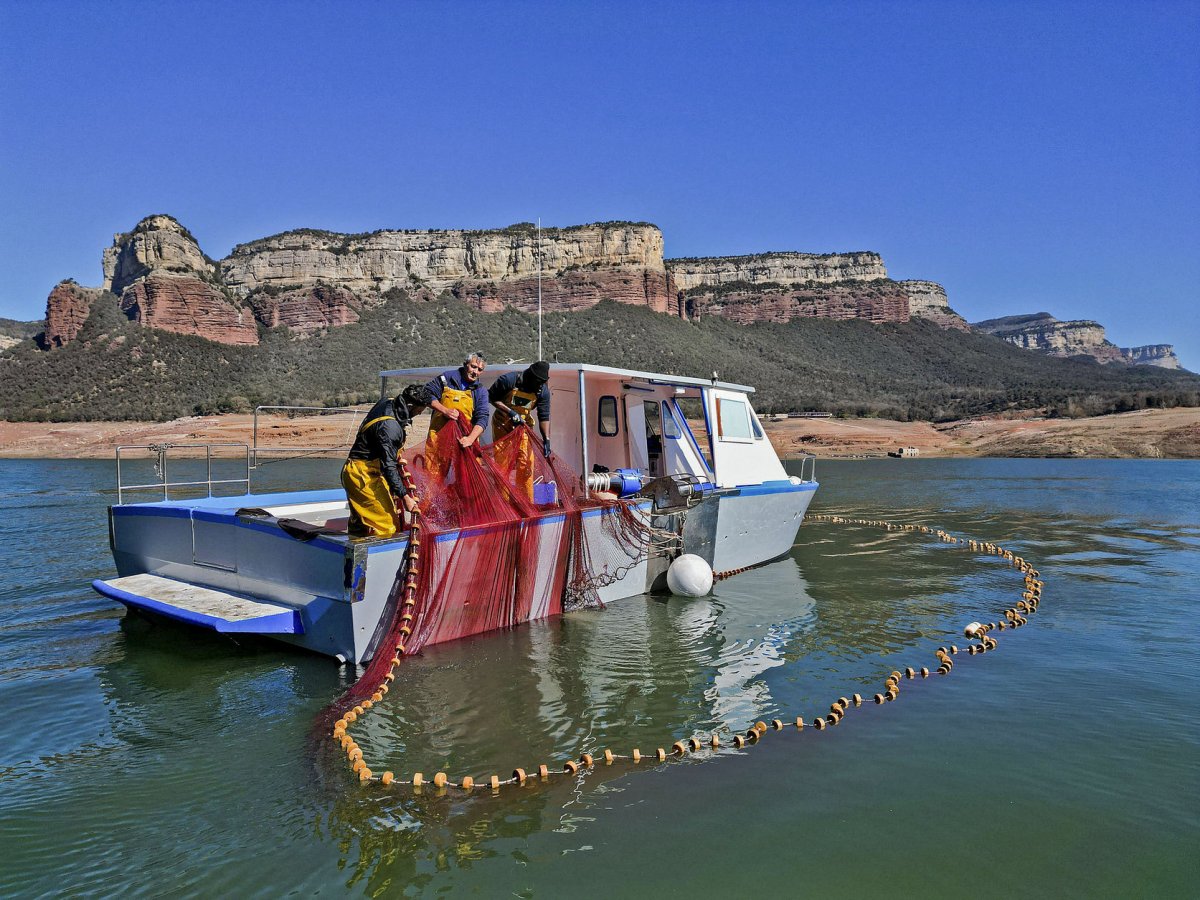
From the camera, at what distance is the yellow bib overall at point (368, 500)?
24.1 feet

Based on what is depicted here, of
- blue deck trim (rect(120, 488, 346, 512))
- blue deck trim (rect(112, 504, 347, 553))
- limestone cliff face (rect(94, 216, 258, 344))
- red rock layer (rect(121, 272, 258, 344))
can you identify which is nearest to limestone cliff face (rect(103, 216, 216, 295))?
limestone cliff face (rect(94, 216, 258, 344))

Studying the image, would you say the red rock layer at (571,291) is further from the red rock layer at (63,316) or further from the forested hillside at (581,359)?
the red rock layer at (63,316)

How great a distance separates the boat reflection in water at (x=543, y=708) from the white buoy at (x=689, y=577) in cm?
38

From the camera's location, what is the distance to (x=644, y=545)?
10.5 metres

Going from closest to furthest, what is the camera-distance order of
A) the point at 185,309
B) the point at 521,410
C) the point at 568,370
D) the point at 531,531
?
1. the point at 531,531
2. the point at 521,410
3. the point at 568,370
4. the point at 185,309

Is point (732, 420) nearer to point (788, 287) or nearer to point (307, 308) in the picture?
point (307, 308)

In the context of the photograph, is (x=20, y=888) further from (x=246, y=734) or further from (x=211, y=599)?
(x=211, y=599)

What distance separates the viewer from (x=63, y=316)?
83.5 meters

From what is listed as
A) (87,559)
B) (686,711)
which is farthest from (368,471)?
(87,559)

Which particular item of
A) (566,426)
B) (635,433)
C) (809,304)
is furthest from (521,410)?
(809,304)

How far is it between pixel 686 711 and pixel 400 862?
9.94 feet

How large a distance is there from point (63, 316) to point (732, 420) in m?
94.2

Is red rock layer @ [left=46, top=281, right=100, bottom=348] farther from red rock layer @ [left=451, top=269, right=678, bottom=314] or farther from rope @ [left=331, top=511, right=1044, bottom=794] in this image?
rope @ [left=331, top=511, right=1044, bottom=794]

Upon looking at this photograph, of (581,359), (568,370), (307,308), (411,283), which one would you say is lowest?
(568,370)
